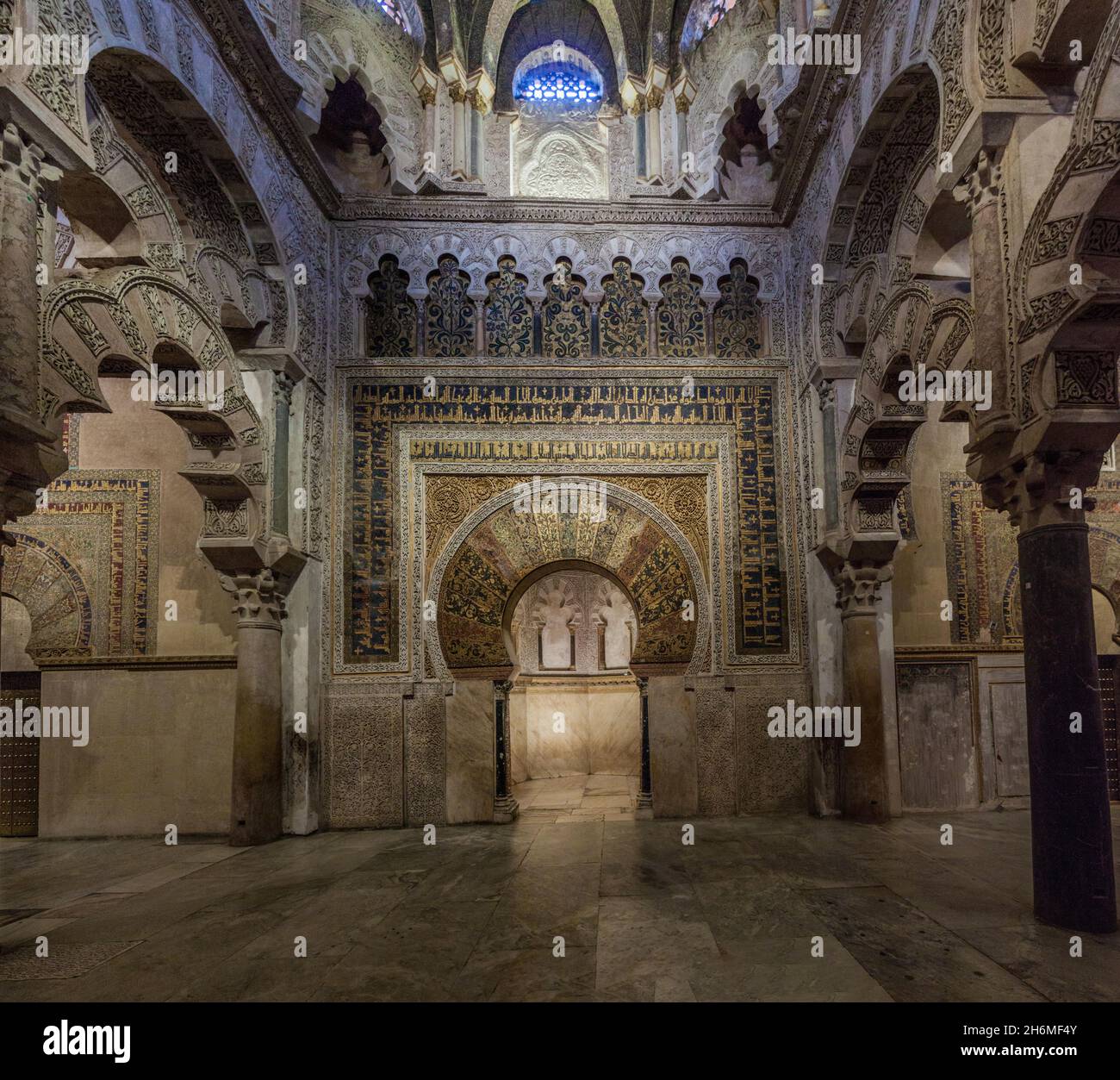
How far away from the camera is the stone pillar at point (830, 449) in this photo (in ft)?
24.3

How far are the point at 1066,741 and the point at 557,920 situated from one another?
9.44ft

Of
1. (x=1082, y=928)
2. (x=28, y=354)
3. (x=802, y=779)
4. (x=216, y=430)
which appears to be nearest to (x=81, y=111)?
(x=28, y=354)

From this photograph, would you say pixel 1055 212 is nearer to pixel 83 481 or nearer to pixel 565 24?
pixel 565 24

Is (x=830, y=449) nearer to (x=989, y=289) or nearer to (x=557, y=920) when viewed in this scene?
(x=989, y=289)

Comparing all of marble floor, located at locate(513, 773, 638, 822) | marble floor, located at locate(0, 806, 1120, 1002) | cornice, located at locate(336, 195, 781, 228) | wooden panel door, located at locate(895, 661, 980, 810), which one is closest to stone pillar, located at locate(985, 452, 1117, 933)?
marble floor, located at locate(0, 806, 1120, 1002)

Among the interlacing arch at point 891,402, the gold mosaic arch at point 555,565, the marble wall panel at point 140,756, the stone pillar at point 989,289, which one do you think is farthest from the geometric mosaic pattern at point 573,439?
the stone pillar at point 989,289

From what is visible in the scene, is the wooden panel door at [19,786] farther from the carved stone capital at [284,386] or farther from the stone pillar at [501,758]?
the stone pillar at [501,758]

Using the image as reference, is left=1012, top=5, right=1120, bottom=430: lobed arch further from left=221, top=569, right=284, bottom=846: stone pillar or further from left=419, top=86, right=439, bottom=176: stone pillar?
left=419, top=86, right=439, bottom=176: stone pillar

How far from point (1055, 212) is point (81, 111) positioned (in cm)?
502

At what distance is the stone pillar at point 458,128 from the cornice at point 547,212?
451mm

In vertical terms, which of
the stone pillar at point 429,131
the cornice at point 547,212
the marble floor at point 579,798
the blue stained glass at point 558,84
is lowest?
the marble floor at point 579,798

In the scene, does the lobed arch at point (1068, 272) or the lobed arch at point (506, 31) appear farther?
the lobed arch at point (506, 31)
